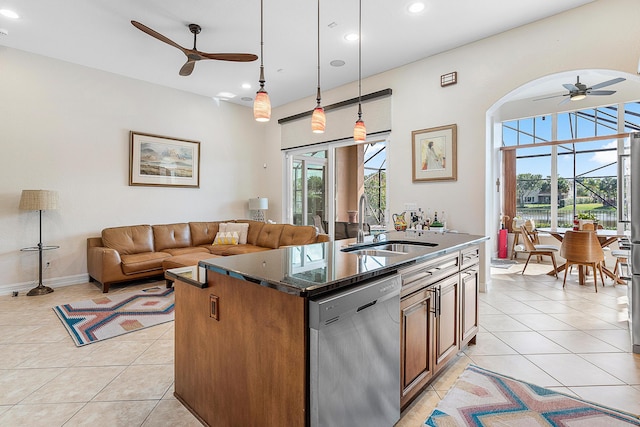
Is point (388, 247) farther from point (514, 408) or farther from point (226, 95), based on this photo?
point (226, 95)

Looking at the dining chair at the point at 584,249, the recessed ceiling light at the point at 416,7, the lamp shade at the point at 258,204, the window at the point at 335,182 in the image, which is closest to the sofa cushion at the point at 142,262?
the lamp shade at the point at 258,204

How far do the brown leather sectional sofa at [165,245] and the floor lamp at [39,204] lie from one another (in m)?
0.57

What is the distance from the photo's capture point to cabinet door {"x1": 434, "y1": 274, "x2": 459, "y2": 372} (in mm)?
2004

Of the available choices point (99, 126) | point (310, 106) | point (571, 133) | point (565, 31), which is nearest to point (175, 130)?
point (99, 126)

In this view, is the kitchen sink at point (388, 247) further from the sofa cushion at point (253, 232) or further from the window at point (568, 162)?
the window at point (568, 162)

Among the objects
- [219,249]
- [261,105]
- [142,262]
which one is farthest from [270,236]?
[261,105]

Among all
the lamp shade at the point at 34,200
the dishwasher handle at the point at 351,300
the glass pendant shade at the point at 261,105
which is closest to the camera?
the dishwasher handle at the point at 351,300

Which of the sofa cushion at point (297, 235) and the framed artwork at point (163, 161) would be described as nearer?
the sofa cushion at point (297, 235)

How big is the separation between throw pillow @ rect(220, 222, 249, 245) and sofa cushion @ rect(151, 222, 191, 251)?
645mm

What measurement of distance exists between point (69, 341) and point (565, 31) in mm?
5858

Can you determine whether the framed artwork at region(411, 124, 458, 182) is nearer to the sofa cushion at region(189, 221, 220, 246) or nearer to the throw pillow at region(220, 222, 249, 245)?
the throw pillow at region(220, 222, 249, 245)

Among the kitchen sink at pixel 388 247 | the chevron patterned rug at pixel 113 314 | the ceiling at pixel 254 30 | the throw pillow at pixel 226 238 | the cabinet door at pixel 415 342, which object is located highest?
the ceiling at pixel 254 30

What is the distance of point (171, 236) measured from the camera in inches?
211

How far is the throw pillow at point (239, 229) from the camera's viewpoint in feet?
19.1
